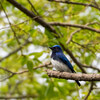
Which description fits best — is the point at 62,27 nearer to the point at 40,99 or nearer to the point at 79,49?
the point at 79,49

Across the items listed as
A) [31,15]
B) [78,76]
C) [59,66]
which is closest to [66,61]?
[59,66]

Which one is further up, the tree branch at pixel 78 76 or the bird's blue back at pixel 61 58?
the tree branch at pixel 78 76

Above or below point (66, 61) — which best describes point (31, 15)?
above

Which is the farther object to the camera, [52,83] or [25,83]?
[25,83]

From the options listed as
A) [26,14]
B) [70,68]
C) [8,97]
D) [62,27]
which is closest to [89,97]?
[70,68]

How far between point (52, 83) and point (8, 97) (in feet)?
13.3

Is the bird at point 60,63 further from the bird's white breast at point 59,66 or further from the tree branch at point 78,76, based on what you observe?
the tree branch at point 78,76

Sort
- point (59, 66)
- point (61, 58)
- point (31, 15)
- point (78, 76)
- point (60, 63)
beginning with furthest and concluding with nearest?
point (61, 58)
point (60, 63)
point (59, 66)
point (31, 15)
point (78, 76)

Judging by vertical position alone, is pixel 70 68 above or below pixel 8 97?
above

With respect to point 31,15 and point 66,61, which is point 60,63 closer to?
point 66,61

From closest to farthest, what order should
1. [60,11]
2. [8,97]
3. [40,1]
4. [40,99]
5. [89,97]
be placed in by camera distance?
[89,97]
[40,1]
[60,11]
[40,99]
[8,97]

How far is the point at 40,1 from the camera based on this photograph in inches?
265

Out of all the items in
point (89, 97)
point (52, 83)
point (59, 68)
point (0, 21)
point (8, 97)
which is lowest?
point (8, 97)

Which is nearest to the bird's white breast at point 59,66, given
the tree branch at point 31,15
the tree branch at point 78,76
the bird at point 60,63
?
the bird at point 60,63
